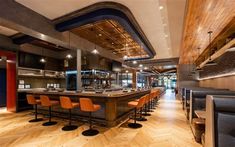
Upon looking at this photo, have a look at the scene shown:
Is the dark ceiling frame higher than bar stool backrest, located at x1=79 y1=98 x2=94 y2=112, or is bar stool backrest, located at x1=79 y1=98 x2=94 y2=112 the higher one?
the dark ceiling frame

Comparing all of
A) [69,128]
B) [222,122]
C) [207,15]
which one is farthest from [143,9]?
[69,128]

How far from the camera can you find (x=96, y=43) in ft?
25.2

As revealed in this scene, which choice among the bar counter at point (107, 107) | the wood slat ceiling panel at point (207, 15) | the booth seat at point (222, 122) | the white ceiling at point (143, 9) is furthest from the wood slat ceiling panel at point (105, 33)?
the booth seat at point (222, 122)

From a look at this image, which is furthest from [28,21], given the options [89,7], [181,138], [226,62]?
[226,62]

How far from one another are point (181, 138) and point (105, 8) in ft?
Result: 13.1

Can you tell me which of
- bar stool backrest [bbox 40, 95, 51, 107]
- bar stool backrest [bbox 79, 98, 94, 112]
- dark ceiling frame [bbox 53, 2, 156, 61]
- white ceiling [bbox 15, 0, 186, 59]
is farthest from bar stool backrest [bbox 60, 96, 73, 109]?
white ceiling [bbox 15, 0, 186, 59]

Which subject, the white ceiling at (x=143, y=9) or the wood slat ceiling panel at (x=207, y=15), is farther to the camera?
the white ceiling at (x=143, y=9)

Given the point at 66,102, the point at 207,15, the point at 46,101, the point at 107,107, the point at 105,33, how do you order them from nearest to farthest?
1. the point at 207,15
2. the point at 66,102
3. the point at 107,107
4. the point at 46,101
5. the point at 105,33

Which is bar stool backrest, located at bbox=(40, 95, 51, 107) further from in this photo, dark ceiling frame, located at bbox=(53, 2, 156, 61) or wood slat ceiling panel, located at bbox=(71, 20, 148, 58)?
wood slat ceiling panel, located at bbox=(71, 20, 148, 58)

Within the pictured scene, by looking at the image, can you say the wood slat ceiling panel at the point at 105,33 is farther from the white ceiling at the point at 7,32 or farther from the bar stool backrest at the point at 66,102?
the bar stool backrest at the point at 66,102

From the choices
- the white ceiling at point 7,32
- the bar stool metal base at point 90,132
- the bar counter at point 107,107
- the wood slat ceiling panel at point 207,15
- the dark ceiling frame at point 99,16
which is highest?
the white ceiling at point 7,32

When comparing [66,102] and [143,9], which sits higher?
[143,9]

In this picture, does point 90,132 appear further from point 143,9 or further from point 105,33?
point 105,33

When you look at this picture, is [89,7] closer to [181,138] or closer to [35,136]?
[35,136]
